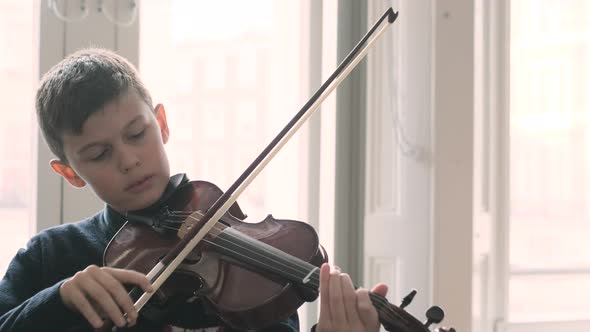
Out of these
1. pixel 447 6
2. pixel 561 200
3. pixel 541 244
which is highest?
pixel 447 6

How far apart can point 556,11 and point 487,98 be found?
16.5 inches

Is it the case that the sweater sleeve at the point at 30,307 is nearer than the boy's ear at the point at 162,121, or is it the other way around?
the sweater sleeve at the point at 30,307

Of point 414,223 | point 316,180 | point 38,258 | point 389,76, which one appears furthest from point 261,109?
point 38,258

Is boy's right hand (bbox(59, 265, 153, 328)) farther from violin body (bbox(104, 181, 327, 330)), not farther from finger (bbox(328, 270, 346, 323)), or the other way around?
finger (bbox(328, 270, 346, 323))

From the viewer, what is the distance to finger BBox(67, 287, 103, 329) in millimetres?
751

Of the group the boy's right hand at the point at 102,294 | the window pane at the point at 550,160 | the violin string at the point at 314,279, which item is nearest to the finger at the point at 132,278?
the boy's right hand at the point at 102,294

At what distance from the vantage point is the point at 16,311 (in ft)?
2.68

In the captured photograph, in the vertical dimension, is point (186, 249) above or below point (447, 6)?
below

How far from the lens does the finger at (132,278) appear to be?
2.50ft

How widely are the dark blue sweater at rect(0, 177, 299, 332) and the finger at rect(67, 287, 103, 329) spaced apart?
28 millimetres

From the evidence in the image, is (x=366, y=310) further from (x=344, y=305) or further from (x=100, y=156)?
(x=100, y=156)

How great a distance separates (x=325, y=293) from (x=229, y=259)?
13 centimetres

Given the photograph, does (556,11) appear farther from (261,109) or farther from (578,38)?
(261,109)

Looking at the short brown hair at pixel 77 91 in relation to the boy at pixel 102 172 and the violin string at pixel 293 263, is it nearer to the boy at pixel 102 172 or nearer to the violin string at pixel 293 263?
the boy at pixel 102 172
